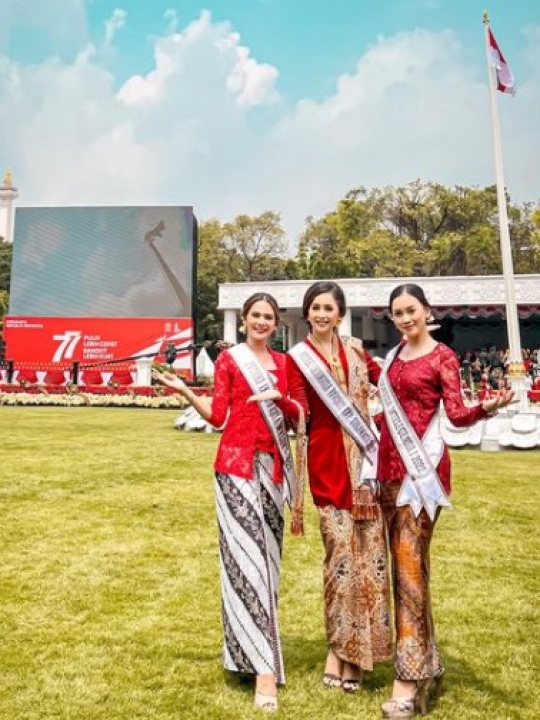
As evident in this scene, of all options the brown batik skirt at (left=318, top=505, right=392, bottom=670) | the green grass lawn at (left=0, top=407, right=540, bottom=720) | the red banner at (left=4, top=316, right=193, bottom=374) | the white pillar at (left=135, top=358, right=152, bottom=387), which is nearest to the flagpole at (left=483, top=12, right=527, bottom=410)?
the green grass lawn at (left=0, top=407, right=540, bottom=720)

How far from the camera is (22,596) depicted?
3516mm

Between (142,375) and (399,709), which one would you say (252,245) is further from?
(399,709)

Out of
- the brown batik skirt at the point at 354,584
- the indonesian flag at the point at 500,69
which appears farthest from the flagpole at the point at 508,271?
the brown batik skirt at the point at 354,584

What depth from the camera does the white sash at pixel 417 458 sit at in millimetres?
2316

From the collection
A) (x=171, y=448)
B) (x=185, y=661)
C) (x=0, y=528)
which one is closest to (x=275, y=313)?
(x=185, y=661)

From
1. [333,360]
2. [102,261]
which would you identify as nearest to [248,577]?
[333,360]

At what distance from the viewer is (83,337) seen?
2952cm

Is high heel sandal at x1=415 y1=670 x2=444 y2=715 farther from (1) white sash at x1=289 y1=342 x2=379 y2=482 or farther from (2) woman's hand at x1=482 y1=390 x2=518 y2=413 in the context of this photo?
(2) woman's hand at x1=482 y1=390 x2=518 y2=413

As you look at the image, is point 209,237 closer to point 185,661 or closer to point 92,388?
point 92,388

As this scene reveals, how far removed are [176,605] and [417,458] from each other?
6.11 feet

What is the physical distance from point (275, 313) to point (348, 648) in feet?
4.82

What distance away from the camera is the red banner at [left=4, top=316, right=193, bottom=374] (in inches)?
1147

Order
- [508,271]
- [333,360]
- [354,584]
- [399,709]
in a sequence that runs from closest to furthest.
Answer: [399,709], [354,584], [333,360], [508,271]

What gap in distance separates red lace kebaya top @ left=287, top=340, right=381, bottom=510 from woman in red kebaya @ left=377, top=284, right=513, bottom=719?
17 centimetres
